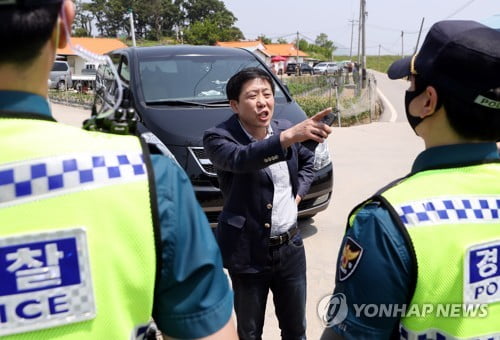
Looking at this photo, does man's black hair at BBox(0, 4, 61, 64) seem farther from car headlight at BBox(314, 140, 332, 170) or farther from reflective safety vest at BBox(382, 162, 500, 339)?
car headlight at BBox(314, 140, 332, 170)

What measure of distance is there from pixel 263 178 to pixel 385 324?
1.29 meters

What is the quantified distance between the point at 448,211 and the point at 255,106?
1435 millimetres

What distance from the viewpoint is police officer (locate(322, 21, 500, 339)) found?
1170 millimetres

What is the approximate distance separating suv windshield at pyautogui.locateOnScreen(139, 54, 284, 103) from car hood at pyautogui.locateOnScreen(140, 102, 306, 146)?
26 cm

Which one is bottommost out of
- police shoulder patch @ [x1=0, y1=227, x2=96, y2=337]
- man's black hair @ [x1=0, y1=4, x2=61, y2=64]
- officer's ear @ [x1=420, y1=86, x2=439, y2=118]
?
police shoulder patch @ [x1=0, y1=227, x2=96, y2=337]

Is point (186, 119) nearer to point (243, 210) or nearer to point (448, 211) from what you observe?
point (243, 210)

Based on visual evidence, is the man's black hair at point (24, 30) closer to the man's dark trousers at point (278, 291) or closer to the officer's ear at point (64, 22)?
the officer's ear at point (64, 22)

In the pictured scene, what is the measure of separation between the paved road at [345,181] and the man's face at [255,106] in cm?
144

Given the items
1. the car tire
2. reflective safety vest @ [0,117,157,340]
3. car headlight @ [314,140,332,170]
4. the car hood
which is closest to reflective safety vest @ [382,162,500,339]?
reflective safety vest @ [0,117,157,340]

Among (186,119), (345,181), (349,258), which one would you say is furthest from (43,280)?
(345,181)

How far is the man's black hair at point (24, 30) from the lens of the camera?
868 millimetres

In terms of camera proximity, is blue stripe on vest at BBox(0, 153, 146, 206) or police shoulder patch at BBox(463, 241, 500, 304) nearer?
blue stripe on vest at BBox(0, 153, 146, 206)

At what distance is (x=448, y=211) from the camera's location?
119 centimetres

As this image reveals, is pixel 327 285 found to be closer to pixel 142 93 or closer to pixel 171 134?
pixel 171 134
